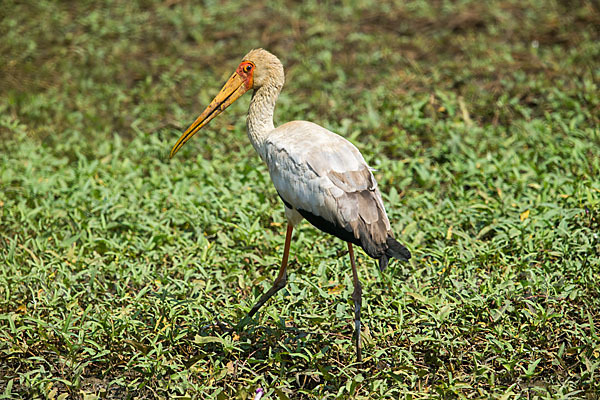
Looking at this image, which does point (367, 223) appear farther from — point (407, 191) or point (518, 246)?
point (407, 191)

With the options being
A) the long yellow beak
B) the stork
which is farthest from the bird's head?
the stork

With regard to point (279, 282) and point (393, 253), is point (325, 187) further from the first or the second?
point (279, 282)

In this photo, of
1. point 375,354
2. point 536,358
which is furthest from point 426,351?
point 536,358

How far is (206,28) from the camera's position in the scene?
8.09m

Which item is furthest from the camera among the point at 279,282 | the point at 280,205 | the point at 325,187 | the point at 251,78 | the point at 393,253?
the point at 280,205

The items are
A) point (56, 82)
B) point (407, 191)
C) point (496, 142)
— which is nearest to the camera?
point (407, 191)

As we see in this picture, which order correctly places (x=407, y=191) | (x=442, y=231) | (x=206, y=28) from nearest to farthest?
(x=442, y=231), (x=407, y=191), (x=206, y=28)

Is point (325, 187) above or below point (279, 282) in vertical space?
above

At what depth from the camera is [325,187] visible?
3473mm

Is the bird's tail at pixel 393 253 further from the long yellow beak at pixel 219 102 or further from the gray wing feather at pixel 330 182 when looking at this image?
the long yellow beak at pixel 219 102

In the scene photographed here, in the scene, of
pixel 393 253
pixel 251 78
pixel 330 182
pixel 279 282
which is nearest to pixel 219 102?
pixel 251 78

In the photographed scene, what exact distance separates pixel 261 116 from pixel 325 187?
0.74 metres

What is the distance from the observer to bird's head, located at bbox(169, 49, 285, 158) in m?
4.00

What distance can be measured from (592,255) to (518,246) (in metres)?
0.45
